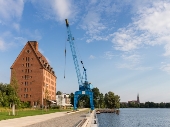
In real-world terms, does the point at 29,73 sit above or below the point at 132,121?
above

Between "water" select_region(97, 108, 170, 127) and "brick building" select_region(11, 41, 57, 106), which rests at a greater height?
"brick building" select_region(11, 41, 57, 106)

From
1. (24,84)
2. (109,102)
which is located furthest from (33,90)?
(109,102)

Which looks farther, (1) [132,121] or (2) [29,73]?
(2) [29,73]

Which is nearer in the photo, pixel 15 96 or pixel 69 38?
pixel 15 96

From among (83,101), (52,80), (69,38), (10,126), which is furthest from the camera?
(83,101)

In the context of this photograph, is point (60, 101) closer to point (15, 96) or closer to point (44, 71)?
point (44, 71)

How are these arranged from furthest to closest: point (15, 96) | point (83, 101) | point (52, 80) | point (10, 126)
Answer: point (83, 101), point (52, 80), point (15, 96), point (10, 126)

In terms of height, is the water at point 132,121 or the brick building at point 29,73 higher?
the brick building at point 29,73

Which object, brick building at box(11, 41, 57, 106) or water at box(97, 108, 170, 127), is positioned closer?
water at box(97, 108, 170, 127)

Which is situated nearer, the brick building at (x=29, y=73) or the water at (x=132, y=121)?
the water at (x=132, y=121)

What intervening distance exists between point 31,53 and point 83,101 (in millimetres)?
76278

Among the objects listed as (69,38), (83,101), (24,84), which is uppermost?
(69,38)

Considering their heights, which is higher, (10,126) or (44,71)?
(44,71)

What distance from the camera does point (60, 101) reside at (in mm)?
130125
